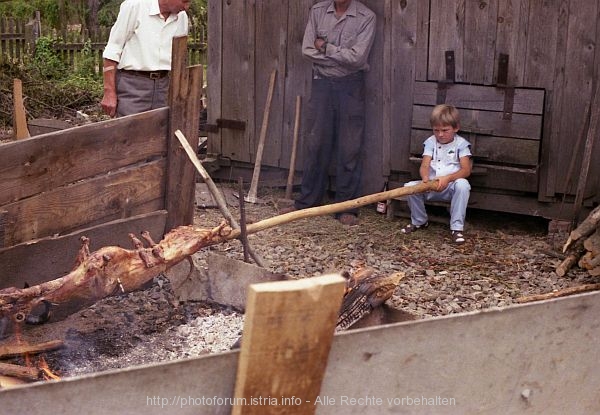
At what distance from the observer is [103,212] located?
5.20 metres

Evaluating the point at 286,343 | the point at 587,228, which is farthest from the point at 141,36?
the point at 286,343

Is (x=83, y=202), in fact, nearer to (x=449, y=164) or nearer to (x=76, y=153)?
(x=76, y=153)

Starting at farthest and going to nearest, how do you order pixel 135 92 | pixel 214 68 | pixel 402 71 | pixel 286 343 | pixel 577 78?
pixel 214 68
pixel 402 71
pixel 577 78
pixel 135 92
pixel 286 343

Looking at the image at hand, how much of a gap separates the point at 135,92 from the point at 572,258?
363cm

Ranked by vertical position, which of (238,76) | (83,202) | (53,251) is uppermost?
(238,76)

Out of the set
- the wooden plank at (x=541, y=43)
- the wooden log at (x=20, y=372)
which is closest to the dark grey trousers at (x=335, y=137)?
the wooden plank at (x=541, y=43)

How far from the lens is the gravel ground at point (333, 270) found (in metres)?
4.79

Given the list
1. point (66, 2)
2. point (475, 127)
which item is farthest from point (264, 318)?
point (66, 2)

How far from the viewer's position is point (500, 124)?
8016mm

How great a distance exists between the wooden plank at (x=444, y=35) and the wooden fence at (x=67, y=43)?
910cm

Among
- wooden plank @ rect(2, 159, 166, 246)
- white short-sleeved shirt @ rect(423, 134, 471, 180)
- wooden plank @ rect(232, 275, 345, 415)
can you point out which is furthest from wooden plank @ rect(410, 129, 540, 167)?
wooden plank @ rect(232, 275, 345, 415)

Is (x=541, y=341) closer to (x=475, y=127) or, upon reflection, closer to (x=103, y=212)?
(x=103, y=212)

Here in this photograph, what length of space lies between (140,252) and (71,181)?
0.59 metres

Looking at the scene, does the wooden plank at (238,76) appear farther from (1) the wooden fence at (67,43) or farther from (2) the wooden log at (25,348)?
(1) the wooden fence at (67,43)
